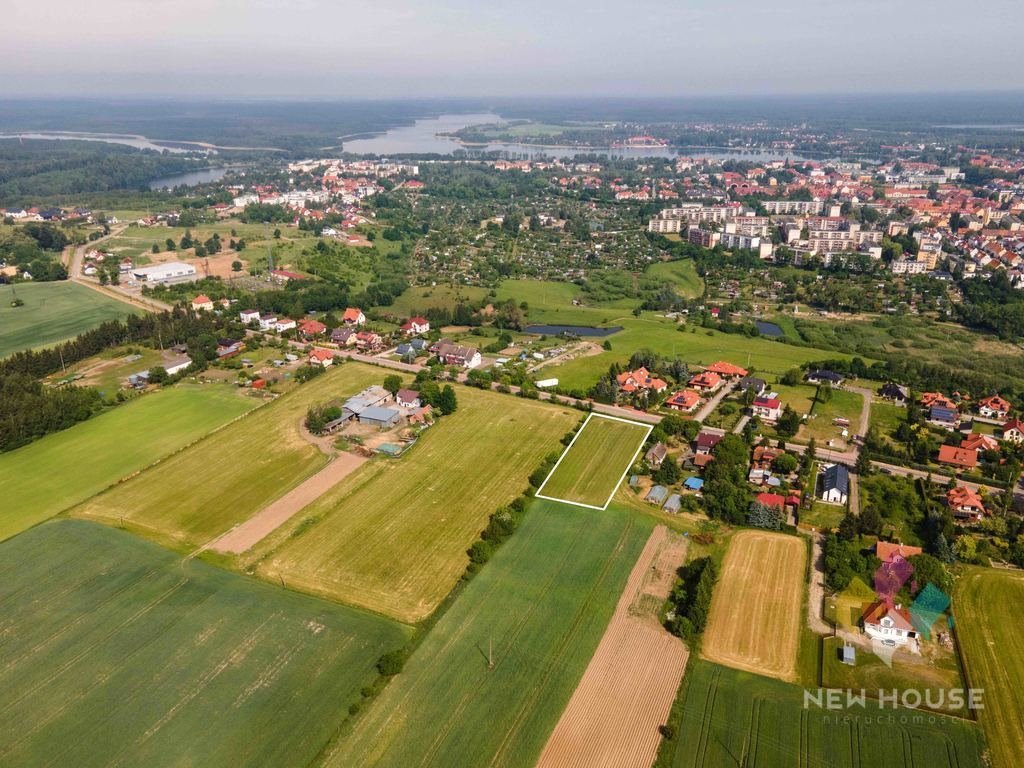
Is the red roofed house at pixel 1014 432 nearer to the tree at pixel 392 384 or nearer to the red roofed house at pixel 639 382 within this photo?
the red roofed house at pixel 639 382

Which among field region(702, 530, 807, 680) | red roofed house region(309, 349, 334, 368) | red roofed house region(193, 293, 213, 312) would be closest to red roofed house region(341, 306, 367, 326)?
red roofed house region(309, 349, 334, 368)

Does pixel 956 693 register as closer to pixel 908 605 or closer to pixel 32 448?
pixel 908 605

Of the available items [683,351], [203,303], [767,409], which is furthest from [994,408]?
[203,303]

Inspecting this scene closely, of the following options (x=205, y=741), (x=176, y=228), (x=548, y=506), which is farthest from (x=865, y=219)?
(x=205, y=741)

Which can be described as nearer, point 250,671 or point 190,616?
point 250,671

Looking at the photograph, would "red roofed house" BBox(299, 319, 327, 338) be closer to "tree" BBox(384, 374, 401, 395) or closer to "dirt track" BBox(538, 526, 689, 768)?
"tree" BBox(384, 374, 401, 395)

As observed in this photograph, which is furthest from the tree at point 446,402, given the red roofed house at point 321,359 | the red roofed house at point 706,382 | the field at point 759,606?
the field at point 759,606

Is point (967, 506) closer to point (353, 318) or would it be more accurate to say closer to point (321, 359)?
point (321, 359)
